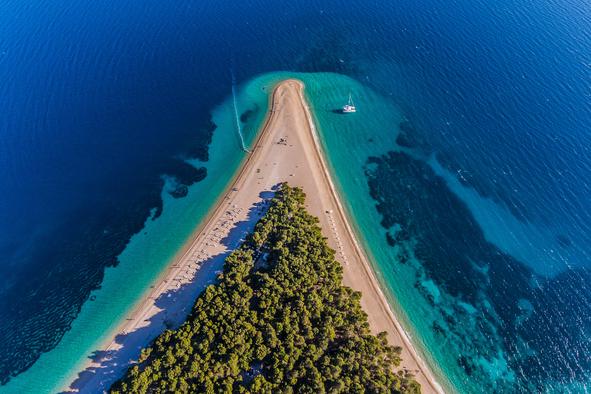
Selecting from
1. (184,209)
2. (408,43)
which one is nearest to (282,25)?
(408,43)

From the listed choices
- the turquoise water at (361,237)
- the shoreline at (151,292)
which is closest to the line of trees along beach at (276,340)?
the shoreline at (151,292)

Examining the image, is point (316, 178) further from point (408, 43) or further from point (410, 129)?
point (408, 43)

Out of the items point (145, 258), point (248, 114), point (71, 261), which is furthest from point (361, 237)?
point (71, 261)

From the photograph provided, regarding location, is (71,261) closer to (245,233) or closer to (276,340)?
(245,233)

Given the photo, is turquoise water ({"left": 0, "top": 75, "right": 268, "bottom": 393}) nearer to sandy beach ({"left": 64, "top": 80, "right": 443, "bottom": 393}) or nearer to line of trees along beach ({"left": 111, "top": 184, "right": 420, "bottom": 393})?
sandy beach ({"left": 64, "top": 80, "right": 443, "bottom": 393})

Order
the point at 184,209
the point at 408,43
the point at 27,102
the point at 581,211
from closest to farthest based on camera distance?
the point at 581,211 → the point at 184,209 → the point at 27,102 → the point at 408,43

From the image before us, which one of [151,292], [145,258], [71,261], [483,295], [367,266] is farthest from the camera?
[145,258]

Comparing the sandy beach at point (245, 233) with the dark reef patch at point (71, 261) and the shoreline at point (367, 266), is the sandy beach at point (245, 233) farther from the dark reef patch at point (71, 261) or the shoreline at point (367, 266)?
the dark reef patch at point (71, 261)
